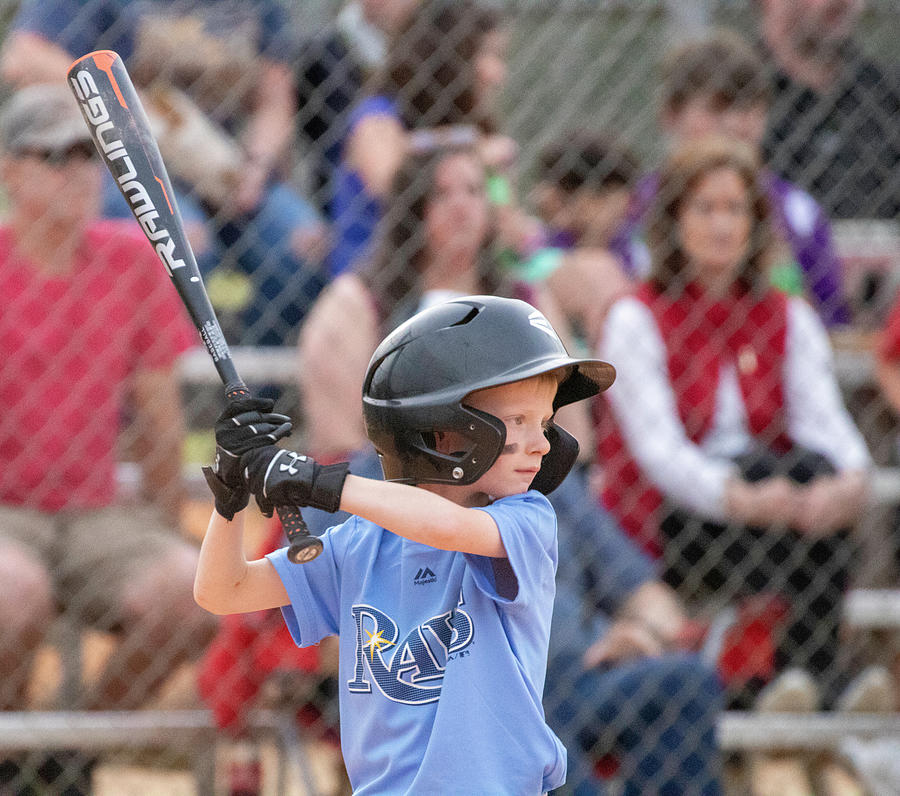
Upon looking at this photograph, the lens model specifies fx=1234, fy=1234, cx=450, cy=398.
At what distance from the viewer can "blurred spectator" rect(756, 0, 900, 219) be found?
12.4 feet

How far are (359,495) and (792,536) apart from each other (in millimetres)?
2089

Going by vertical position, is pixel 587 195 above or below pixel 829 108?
below

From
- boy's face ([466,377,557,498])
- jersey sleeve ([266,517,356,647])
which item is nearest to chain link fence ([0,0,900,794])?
jersey sleeve ([266,517,356,647])

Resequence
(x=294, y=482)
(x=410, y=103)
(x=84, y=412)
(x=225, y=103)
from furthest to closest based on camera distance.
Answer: (x=225, y=103), (x=410, y=103), (x=84, y=412), (x=294, y=482)

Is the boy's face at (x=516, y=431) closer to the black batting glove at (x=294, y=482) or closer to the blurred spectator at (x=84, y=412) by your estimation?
the black batting glove at (x=294, y=482)

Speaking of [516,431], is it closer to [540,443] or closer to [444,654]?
[540,443]

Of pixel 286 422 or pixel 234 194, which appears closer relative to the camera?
pixel 286 422

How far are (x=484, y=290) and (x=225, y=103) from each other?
1.08 metres

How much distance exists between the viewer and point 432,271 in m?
2.93

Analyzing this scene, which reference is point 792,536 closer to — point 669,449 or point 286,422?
point 669,449

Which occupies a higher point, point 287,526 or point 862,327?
point 287,526

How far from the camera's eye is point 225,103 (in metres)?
3.50

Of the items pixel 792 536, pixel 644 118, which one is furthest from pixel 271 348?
pixel 644 118

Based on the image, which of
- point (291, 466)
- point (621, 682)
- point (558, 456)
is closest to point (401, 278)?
point (621, 682)
